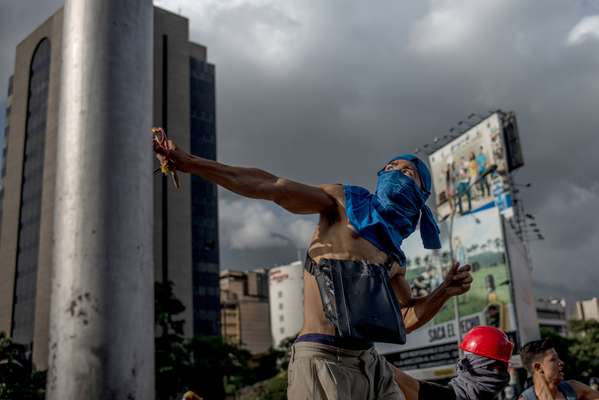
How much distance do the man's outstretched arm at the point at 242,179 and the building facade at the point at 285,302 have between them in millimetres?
102750

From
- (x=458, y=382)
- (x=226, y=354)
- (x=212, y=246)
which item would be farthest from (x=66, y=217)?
(x=212, y=246)

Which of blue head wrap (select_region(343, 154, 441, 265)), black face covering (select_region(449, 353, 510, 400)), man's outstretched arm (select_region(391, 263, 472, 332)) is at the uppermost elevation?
blue head wrap (select_region(343, 154, 441, 265))

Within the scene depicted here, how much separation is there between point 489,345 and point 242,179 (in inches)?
60.4

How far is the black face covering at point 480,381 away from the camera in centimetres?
353

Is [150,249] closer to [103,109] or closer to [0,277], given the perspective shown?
[103,109]

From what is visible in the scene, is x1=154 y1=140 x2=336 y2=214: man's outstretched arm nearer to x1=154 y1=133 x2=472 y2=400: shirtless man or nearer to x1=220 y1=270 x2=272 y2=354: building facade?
x1=154 y1=133 x2=472 y2=400: shirtless man

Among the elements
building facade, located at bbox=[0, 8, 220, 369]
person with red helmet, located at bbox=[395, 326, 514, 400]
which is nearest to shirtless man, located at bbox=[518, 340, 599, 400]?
person with red helmet, located at bbox=[395, 326, 514, 400]

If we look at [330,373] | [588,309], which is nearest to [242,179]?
[330,373]

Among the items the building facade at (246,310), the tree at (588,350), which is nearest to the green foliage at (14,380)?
the tree at (588,350)

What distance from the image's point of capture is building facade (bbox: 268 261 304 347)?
105m

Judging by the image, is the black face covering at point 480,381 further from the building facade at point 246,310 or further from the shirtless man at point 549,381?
the building facade at point 246,310

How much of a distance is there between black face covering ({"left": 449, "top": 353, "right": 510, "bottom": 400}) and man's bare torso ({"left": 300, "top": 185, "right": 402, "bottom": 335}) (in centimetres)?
92

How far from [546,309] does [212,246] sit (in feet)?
187

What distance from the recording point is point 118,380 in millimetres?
2139
